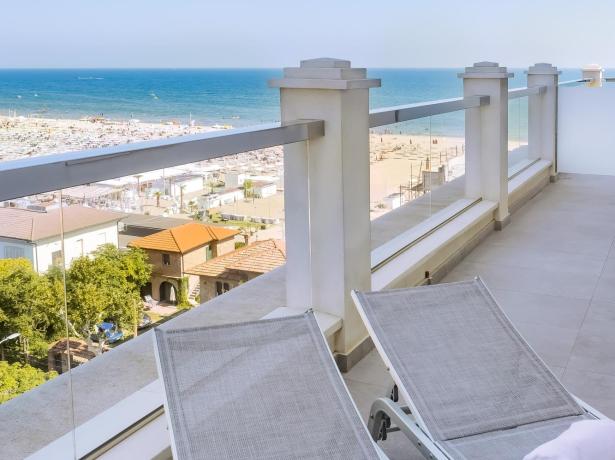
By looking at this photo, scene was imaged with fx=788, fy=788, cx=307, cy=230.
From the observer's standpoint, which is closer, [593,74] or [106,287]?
[106,287]

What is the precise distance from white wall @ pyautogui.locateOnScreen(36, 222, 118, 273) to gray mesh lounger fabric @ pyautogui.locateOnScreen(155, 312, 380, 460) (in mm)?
338

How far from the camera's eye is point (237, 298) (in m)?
3.34

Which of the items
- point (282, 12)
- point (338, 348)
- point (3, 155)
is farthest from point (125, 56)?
point (338, 348)

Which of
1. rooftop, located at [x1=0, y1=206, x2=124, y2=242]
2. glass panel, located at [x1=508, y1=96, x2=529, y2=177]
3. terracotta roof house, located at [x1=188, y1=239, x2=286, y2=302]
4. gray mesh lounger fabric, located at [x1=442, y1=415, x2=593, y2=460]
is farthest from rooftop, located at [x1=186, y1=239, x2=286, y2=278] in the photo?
glass panel, located at [x1=508, y1=96, x2=529, y2=177]

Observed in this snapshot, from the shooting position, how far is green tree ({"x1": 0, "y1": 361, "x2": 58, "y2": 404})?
217 centimetres

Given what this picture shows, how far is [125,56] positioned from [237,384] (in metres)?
68.5

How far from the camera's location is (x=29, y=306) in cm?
224

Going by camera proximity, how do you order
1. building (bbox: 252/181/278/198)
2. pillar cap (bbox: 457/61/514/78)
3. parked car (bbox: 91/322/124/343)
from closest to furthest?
parked car (bbox: 91/322/124/343) < building (bbox: 252/181/278/198) < pillar cap (bbox: 457/61/514/78)

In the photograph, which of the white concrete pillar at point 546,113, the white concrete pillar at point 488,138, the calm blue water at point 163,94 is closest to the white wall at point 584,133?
the white concrete pillar at point 546,113

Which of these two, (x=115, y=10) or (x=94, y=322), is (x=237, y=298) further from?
(x=115, y=10)

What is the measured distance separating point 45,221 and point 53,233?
0.05m

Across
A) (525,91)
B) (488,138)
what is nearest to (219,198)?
(488,138)

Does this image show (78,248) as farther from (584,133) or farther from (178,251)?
(584,133)

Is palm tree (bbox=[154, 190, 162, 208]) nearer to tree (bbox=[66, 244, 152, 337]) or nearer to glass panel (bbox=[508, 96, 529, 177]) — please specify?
tree (bbox=[66, 244, 152, 337])
